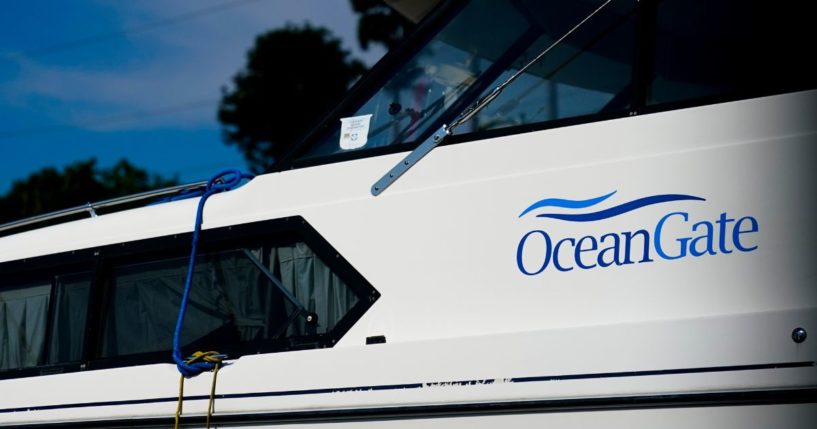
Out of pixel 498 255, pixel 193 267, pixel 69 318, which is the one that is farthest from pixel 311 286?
pixel 69 318

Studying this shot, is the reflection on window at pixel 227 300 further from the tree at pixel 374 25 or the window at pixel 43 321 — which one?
the tree at pixel 374 25

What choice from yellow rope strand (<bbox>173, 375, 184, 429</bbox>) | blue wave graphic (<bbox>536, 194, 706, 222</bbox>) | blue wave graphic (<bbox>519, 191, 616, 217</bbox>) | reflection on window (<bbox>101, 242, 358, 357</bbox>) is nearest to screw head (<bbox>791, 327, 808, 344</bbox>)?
blue wave graphic (<bbox>536, 194, 706, 222</bbox>)

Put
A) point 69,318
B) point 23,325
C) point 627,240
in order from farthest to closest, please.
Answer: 1. point 23,325
2. point 69,318
3. point 627,240

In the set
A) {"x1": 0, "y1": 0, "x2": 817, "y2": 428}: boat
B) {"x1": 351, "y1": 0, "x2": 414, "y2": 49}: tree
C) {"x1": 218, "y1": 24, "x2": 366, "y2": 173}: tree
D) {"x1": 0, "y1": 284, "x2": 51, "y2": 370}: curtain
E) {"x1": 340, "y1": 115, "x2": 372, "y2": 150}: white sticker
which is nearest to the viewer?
{"x1": 0, "y1": 0, "x2": 817, "y2": 428}: boat

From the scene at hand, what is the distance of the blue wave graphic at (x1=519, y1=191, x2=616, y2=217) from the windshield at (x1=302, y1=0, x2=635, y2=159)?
1.18ft

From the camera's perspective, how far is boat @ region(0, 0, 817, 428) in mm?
3041

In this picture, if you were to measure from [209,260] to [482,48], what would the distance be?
1.43 metres

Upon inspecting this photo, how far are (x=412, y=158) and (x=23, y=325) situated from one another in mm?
2103

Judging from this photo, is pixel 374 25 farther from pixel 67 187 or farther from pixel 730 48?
pixel 730 48

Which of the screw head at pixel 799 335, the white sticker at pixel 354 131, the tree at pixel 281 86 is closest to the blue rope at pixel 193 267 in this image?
the white sticker at pixel 354 131

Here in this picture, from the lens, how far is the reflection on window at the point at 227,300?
12.5 feet

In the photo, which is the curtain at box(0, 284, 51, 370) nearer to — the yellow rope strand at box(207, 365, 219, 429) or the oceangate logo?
the yellow rope strand at box(207, 365, 219, 429)

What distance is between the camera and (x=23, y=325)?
14.7 feet

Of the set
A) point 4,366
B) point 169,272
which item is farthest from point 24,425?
point 169,272
